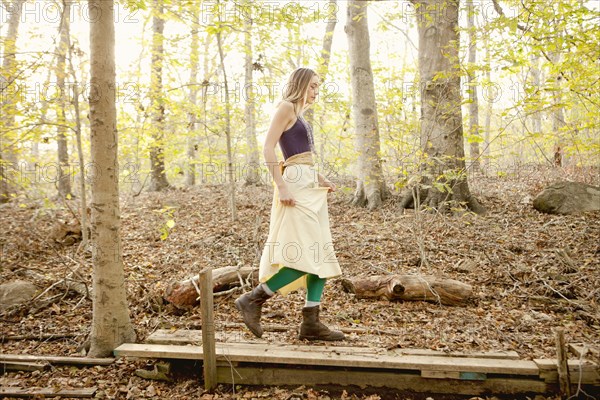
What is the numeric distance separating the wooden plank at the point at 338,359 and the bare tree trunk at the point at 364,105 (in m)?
4.71

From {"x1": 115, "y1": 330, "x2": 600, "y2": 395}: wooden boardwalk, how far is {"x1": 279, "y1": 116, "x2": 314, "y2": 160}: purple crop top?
1521 millimetres

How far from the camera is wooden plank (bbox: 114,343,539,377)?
261 centimetres

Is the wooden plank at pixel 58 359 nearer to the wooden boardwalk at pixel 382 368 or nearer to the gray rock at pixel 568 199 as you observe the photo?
the wooden boardwalk at pixel 382 368

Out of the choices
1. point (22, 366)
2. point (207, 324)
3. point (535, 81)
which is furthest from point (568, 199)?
point (535, 81)

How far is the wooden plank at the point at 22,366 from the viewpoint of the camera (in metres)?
3.17

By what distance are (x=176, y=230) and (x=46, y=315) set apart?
279cm

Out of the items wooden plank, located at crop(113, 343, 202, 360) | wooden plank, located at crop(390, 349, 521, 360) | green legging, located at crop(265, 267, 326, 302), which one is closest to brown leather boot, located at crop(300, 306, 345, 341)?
green legging, located at crop(265, 267, 326, 302)

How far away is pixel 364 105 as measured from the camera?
7.35 metres

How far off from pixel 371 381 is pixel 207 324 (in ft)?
4.11

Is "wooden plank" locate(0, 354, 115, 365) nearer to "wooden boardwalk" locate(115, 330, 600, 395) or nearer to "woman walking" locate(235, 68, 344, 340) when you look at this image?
"wooden boardwalk" locate(115, 330, 600, 395)

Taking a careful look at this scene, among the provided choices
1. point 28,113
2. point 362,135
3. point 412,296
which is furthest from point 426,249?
point 28,113

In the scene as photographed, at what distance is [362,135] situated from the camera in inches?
284

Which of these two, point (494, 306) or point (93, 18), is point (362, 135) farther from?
point (93, 18)

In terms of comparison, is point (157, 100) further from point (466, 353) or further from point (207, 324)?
point (466, 353)
